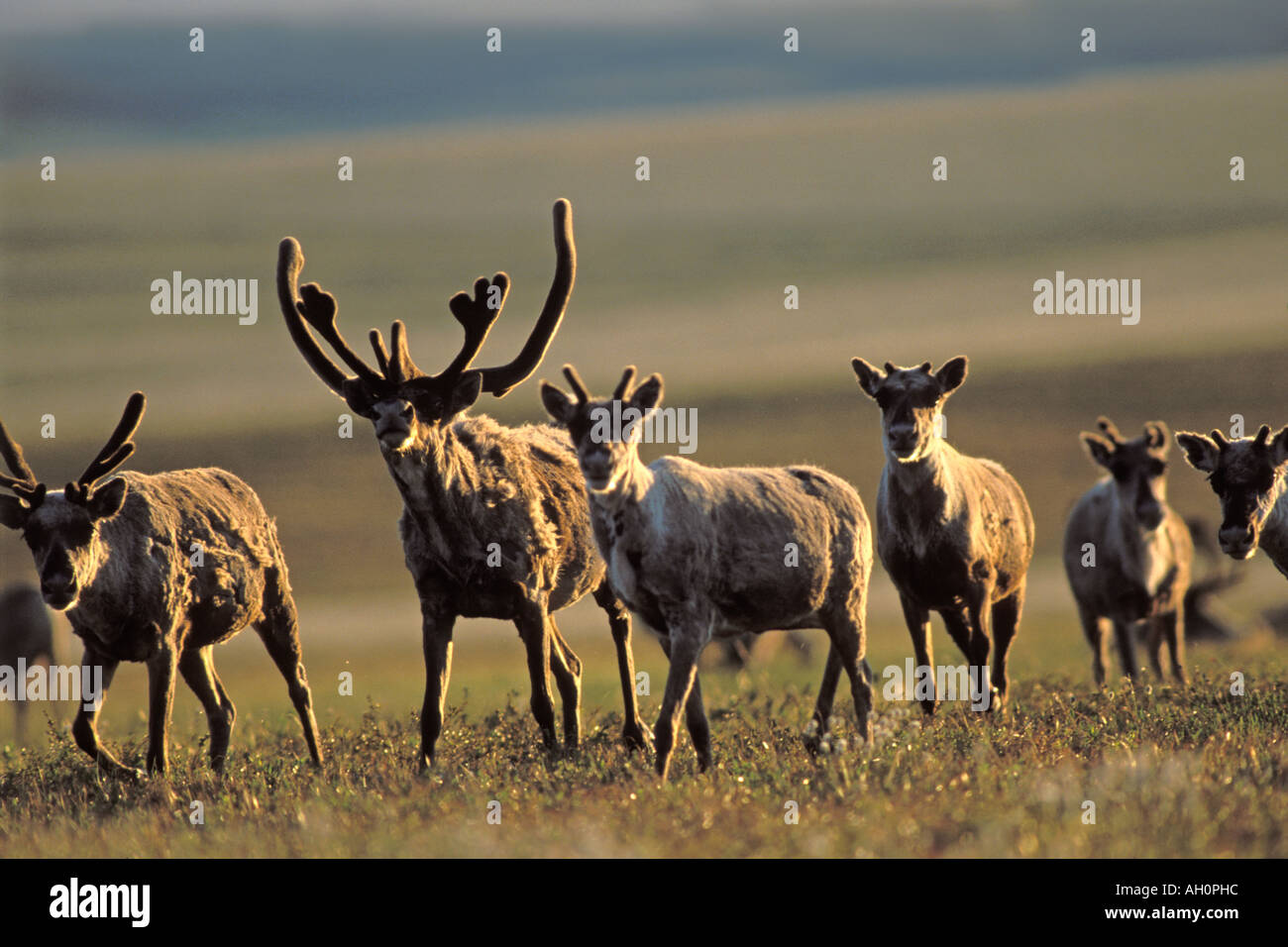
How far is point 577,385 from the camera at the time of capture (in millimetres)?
9648

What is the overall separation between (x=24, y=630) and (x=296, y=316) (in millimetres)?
11503

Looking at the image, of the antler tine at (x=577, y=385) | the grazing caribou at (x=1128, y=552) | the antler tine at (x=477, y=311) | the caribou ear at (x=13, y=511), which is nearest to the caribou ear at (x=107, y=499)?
the caribou ear at (x=13, y=511)

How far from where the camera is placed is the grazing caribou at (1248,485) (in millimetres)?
11617

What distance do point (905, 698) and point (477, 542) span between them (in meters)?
5.03

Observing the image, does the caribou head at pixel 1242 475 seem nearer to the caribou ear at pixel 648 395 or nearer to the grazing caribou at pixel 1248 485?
the grazing caribou at pixel 1248 485

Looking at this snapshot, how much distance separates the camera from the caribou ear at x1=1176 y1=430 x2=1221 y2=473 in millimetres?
12055

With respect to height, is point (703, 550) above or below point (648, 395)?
below

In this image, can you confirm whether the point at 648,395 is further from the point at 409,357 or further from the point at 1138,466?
the point at 1138,466

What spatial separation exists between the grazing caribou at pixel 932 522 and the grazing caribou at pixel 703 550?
3.29 feet

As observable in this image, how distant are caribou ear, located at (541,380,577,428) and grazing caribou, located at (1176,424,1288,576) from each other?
→ 5250 mm

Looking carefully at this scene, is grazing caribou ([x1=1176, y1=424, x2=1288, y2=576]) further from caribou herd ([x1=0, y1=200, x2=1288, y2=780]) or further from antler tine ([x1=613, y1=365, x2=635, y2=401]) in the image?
antler tine ([x1=613, y1=365, x2=635, y2=401])

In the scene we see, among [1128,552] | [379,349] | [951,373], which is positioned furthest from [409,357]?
[1128,552]

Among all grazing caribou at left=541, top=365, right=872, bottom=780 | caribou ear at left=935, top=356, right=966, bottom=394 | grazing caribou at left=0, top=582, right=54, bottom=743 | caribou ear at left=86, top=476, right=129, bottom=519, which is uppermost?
caribou ear at left=935, top=356, right=966, bottom=394

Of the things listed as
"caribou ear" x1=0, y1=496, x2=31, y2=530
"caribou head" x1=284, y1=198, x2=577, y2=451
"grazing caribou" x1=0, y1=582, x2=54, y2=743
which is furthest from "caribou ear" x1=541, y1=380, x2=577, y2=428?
"grazing caribou" x1=0, y1=582, x2=54, y2=743
